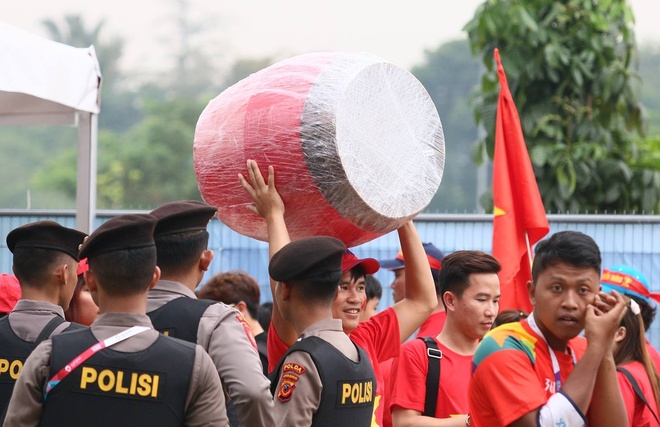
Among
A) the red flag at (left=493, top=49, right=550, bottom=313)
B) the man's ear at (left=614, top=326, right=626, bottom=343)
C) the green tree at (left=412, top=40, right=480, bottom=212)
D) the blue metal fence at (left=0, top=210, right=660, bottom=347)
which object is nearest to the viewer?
the man's ear at (left=614, top=326, right=626, bottom=343)

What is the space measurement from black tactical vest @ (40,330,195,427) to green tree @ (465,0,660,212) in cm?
594

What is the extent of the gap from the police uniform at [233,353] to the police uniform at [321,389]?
0.08 metres

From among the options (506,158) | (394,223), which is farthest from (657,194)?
(394,223)

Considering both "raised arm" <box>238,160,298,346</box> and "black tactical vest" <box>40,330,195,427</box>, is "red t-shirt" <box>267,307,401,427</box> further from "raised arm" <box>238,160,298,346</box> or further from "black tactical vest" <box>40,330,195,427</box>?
"black tactical vest" <box>40,330,195,427</box>

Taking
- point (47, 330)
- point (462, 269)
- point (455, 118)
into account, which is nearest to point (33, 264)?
point (47, 330)

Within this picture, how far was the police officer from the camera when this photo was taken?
366cm

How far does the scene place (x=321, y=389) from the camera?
3.67m

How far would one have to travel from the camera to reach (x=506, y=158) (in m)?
7.22

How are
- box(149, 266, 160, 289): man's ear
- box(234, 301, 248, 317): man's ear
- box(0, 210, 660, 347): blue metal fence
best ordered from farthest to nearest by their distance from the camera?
box(0, 210, 660, 347): blue metal fence, box(234, 301, 248, 317): man's ear, box(149, 266, 160, 289): man's ear

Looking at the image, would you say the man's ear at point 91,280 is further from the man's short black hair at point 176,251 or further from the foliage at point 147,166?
the foliage at point 147,166

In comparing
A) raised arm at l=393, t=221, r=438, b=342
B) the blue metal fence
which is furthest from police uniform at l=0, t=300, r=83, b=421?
the blue metal fence

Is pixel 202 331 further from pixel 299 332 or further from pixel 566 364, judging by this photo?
pixel 566 364

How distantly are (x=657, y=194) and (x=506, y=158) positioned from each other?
243 centimetres

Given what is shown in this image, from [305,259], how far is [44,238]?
1169 millimetres
